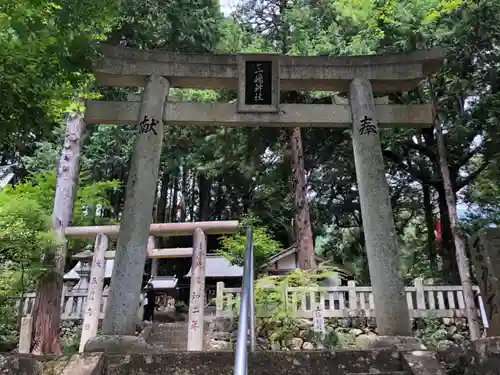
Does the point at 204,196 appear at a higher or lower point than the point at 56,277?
higher

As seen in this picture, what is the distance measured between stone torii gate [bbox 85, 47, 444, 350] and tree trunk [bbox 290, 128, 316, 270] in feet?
18.5

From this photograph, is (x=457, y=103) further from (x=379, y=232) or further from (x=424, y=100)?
(x=379, y=232)

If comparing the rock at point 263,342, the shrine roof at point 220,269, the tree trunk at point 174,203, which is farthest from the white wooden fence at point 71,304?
the tree trunk at point 174,203

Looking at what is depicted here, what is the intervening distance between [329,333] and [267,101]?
553cm

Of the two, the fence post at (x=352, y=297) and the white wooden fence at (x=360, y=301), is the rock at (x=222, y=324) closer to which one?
the white wooden fence at (x=360, y=301)

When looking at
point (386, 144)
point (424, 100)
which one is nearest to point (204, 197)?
point (386, 144)

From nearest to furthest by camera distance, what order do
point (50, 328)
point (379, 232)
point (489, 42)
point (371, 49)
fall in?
point (379, 232) < point (50, 328) < point (489, 42) < point (371, 49)

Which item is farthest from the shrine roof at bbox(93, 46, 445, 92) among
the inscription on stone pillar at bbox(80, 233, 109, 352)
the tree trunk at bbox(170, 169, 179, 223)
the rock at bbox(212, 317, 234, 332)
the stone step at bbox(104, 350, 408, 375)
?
the tree trunk at bbox(170, 169, 179, 223)

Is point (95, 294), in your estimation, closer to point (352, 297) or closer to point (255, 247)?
point (255, 247)

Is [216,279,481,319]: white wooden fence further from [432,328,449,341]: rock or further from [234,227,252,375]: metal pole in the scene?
[234,227,252,375]: metal pole

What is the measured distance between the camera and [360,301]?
10.2m

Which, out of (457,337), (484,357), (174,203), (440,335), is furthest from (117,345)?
(174,203)

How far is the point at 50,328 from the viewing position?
8359mm

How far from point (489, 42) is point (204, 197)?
1653cm
